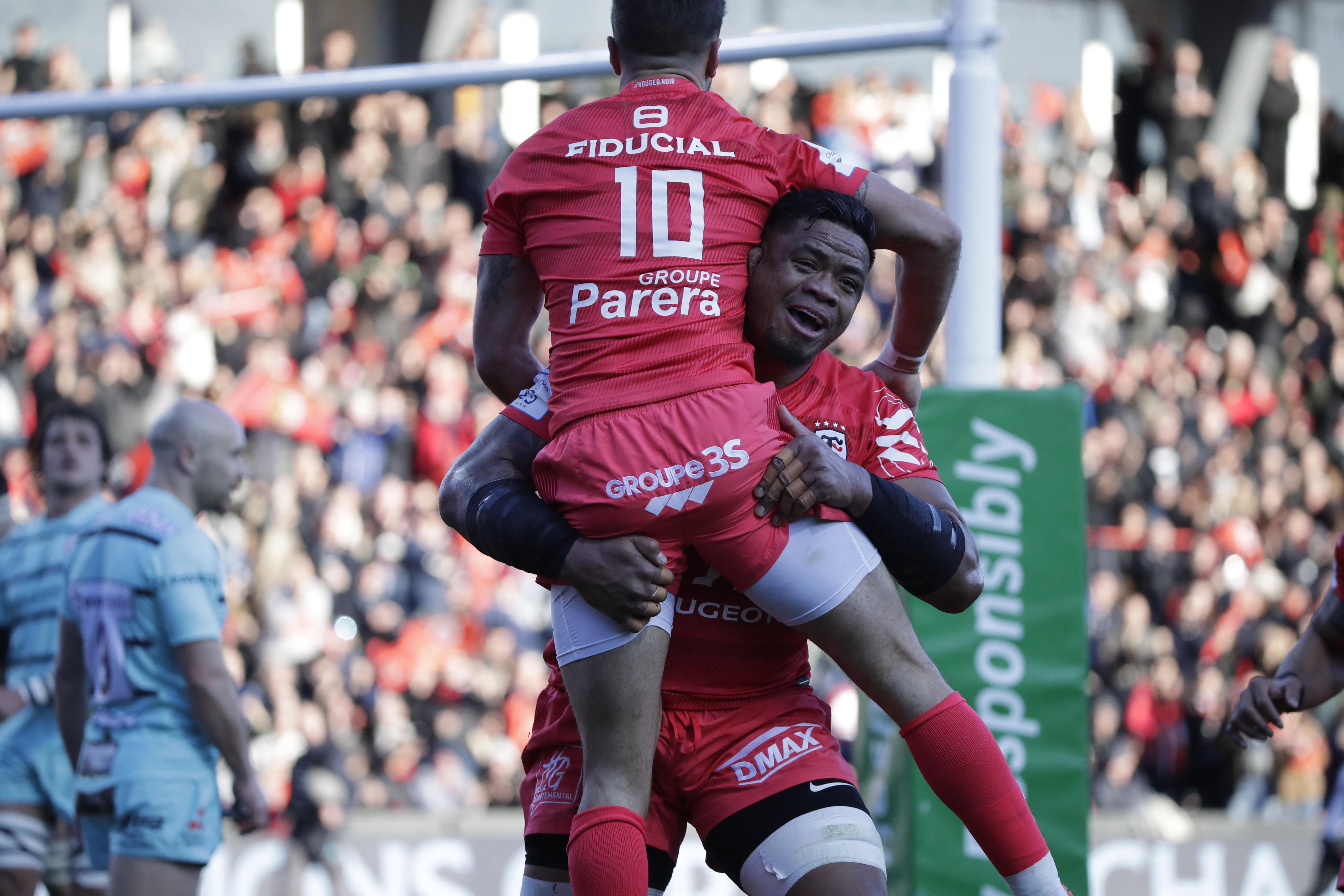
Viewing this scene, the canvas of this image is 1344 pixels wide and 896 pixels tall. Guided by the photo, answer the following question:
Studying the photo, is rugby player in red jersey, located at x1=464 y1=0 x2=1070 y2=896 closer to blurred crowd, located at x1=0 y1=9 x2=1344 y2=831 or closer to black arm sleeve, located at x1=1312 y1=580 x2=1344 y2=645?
black arm sleeve, located at x1=1312 y1=580 x2=1344 y2=645

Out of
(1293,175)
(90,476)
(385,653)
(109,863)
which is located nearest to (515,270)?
(109,863)

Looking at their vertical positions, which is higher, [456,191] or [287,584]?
[456,191]

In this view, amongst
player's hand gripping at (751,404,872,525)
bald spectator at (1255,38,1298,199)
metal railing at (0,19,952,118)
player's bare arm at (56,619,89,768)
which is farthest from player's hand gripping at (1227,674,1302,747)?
bald spectator at (1255,38,1298,199)

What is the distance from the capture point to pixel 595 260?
9.55 feet

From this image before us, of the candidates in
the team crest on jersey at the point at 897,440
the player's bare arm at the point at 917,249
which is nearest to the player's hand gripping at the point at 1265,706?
the team crest on jersey at the point at 897,440

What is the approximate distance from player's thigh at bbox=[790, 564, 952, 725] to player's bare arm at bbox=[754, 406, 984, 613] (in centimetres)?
8

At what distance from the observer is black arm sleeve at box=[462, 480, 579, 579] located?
112 inches

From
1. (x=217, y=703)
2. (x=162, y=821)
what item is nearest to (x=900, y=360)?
(x=217, y=703)

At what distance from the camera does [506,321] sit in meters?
3.22

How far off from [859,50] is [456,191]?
826 cm

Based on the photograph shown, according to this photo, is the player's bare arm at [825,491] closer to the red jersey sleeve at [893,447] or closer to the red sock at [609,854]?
the red jersey sleeve at [893,447]

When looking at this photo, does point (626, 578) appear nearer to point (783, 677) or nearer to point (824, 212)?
point (783, 677)

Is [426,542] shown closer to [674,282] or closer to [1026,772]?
[1026,772]

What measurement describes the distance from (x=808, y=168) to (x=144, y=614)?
8.70ft
